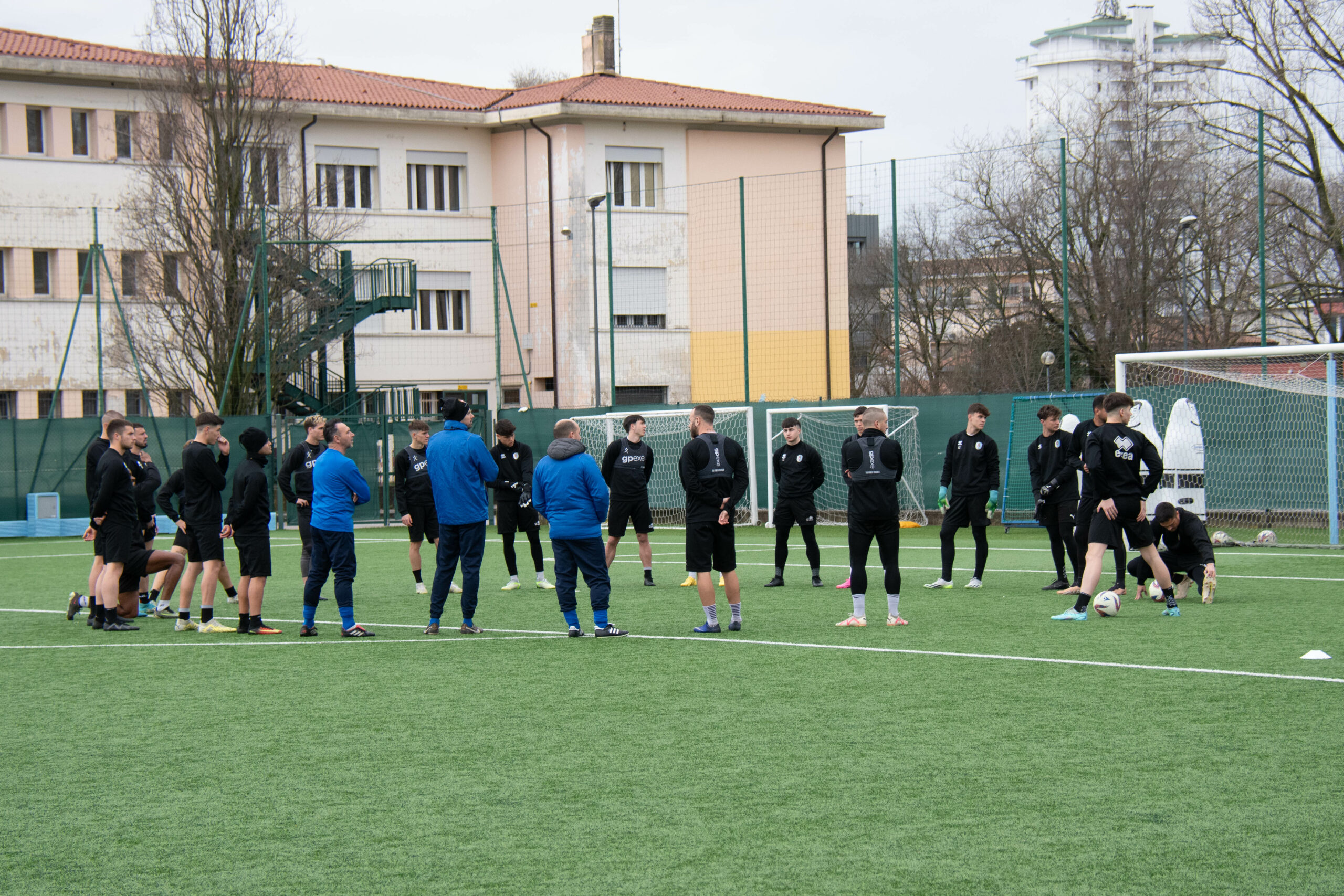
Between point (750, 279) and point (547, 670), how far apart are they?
25.8 m

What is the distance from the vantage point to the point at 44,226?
109 ft

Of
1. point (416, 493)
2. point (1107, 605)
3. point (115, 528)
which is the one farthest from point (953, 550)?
point (115, 528)

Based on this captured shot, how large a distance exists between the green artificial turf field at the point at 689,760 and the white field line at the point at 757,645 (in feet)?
0.19

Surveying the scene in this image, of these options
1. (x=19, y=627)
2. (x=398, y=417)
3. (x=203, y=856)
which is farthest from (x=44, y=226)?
(x=203, y=856)

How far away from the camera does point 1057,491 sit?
12742mm

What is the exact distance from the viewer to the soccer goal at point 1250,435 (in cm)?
1734

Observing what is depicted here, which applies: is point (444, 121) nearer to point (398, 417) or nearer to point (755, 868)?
point (398, 417)

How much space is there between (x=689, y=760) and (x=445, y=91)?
121 ft

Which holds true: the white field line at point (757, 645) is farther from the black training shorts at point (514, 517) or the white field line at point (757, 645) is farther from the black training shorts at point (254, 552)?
the black training shorts at point (514, 517)

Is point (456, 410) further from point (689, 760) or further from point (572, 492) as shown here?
point (689, 760)

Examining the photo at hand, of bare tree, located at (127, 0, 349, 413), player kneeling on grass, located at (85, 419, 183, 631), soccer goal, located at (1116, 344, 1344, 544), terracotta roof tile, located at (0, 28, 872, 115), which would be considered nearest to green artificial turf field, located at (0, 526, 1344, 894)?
player kneeling on grass, located at (85, 419, 183, 631)

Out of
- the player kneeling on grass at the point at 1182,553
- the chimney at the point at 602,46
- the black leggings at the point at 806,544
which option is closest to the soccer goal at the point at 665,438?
the black leggings at the point at 806,544

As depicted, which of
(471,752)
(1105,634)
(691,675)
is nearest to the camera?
(471,752)

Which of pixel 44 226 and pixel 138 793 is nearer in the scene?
pixel 138 793
